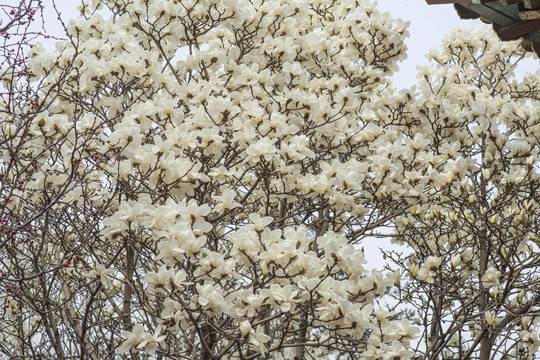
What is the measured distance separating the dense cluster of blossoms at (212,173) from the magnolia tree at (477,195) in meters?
0.39

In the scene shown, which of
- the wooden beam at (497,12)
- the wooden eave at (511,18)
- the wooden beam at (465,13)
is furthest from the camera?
the wooden beam at (465,13)

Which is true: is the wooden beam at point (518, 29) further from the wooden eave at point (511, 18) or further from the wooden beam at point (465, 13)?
the wooden beam at point (465, 13)

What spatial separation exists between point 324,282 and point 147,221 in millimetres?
860

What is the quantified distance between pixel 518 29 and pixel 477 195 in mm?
1894

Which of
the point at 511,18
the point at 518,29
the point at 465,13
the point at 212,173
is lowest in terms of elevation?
the point at 212,173

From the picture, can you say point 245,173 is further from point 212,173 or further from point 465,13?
point 465,13

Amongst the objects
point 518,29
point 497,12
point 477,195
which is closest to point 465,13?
point 497,12

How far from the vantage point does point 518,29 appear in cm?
351

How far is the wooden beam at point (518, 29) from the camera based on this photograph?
346 centimetres

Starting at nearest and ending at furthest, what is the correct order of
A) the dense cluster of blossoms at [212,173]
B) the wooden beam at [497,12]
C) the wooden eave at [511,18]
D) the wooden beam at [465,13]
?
the dense cluster of blossoms at [212,173], the wooden eave at [511,18], the wooden beam at [497,12], the wooden beam at [465,13]

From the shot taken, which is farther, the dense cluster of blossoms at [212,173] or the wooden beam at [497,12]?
the wooden beam at [497,12]

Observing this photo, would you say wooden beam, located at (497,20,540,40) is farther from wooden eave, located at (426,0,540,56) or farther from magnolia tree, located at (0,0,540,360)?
magnolia tree, located at (0,0,540,360)

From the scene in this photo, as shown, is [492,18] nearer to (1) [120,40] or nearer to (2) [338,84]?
(2) [338,84]

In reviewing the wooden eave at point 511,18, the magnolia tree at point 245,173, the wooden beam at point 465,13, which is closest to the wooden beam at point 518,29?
the wooden eave at point 511,18
